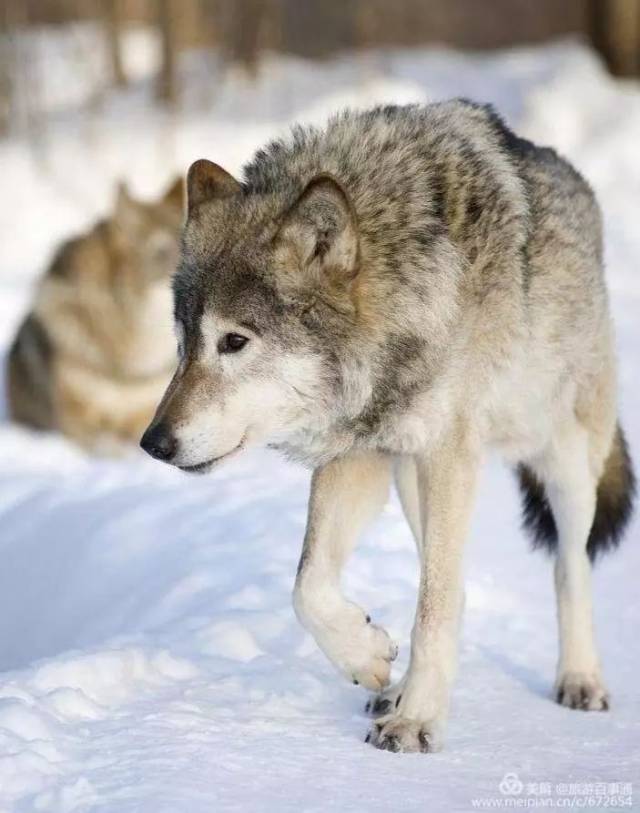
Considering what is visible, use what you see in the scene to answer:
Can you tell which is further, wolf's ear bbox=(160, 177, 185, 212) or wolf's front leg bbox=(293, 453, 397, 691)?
wolf's ear bbox=(160, 177, 185, 212)

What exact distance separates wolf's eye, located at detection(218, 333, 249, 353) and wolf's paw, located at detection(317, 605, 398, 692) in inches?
28.8

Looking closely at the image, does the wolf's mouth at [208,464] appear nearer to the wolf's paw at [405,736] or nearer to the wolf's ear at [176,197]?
the wolf's paw at [405,736]

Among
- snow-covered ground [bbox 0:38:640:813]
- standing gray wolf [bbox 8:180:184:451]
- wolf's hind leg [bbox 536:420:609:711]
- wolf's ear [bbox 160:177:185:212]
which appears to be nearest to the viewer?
snow-covered ground [bbox 0:38:640:813]

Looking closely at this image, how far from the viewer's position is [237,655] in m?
3.82

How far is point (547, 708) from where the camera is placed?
373 centimetres

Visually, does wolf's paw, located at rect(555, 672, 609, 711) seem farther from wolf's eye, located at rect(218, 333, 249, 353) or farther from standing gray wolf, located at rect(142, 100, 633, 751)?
wolf's eye, located at rect(218, 333, 249, 353)

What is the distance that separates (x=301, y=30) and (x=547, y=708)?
14.4m

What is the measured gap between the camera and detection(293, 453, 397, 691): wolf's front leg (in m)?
3.44

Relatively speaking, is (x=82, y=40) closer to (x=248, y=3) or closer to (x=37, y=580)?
(x=248, y=3)

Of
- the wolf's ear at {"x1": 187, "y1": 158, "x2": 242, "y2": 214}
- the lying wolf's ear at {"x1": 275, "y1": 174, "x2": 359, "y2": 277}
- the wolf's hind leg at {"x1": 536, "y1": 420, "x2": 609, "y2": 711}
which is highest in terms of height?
the wolf's ear at {"x1": 187, "y1": 158, "x2": 242, "y2": 214}

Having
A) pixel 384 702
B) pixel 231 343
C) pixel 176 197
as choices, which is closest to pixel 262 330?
pixel 231 343

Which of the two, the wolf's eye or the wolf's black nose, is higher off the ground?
the wolf's eye

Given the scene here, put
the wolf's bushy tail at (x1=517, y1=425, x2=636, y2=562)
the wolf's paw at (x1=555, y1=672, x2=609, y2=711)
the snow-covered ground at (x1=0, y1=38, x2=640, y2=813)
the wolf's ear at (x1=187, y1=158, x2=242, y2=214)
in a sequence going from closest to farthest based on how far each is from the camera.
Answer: the snow-covered ground at (x1=0, y1=38, x2=640, y2=813), the wolf's ear at (x1=187, y1=158, x2=242, y2=214), the wolf's paw at (x1=555, y1=672, x2=609, y2=711), the wolf's bushy tail at (x1=517, y1=425, x2=636, y2=562)

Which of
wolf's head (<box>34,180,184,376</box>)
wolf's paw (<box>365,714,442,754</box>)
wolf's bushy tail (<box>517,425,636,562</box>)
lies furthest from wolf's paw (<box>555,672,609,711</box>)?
wolf's head (<box>34,180,184,376</box>)
